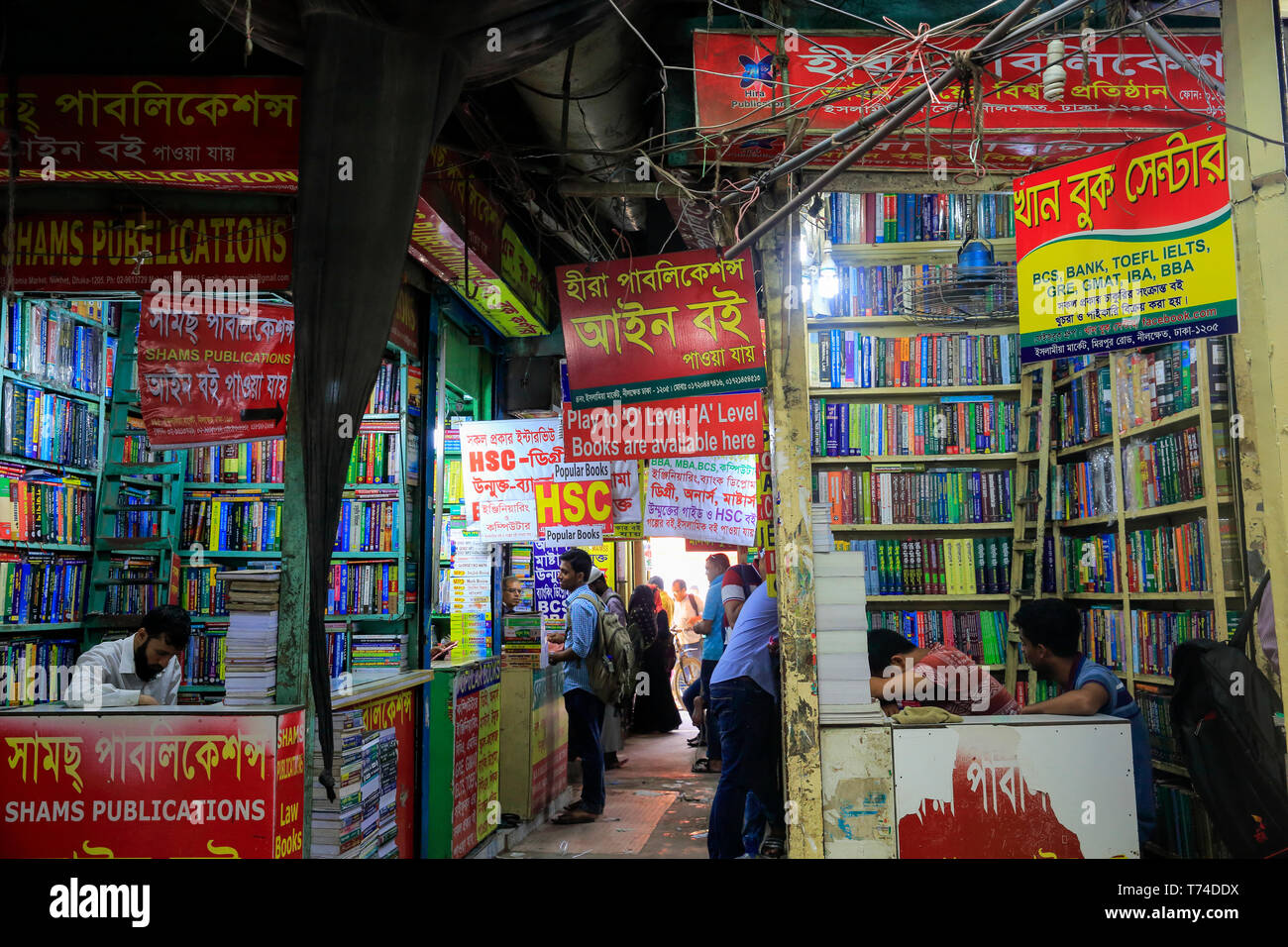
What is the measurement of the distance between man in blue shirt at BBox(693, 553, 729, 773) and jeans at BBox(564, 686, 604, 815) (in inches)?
47.1

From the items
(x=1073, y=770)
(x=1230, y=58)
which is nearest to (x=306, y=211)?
(x=1230, y=58)

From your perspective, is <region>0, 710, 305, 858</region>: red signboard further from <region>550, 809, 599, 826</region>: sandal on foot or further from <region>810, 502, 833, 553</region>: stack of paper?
<region>550, 809, 599, 826</region>: sandal on foot

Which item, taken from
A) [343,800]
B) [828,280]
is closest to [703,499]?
[828,280]

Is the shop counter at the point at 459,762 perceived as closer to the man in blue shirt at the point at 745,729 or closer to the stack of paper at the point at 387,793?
the stack of paper at the point at 387,793

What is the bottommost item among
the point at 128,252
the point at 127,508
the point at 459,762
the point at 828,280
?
the point at 459,762

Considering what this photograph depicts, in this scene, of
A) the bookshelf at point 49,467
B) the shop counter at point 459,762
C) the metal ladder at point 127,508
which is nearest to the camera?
the bookshelf at point 49,467

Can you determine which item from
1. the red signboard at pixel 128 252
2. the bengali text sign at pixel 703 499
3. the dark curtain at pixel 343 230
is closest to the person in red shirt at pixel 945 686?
the bengali text sign at pixel 703 499

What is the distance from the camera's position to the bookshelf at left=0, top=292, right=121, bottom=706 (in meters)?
5.16

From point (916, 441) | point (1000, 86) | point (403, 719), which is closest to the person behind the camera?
point (1000, 86)

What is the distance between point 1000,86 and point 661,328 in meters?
1.84

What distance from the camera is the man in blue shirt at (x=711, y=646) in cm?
807

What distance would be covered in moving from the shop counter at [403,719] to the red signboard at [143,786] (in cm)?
102

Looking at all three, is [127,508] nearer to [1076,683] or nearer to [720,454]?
[720,454]

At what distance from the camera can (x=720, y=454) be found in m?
4.74
